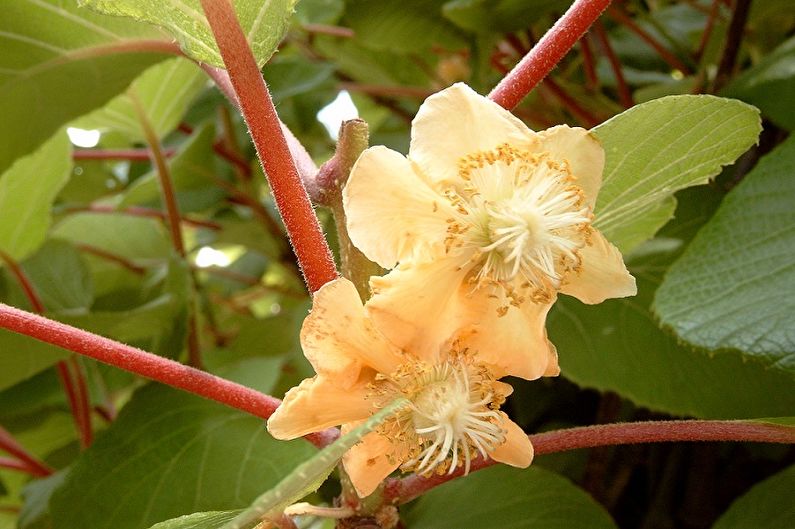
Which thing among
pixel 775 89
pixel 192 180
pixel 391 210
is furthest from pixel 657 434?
pixel 192 180

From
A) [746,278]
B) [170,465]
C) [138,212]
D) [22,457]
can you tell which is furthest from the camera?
[138,212]

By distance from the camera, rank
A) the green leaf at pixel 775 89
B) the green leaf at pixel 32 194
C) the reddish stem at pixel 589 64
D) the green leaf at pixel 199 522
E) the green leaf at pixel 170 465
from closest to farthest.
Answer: the green leaf at pixel 199 522 < the green leaf at pixel 170 465 < the green leaf at pixel 775 89 < the green leaf at pixel 32 194 < the reddish stem at pixel 589 64

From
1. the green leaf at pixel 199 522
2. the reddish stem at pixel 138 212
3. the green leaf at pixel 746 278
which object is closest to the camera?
the green leaf at pixel 199 522

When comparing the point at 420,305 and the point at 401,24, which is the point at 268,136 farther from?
the point at 401,24

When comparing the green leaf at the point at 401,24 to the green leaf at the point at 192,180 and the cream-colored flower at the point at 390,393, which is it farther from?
the cream-colored flower at the point at 390,393

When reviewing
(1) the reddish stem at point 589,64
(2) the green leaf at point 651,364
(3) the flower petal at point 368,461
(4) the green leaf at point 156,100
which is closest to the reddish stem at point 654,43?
(1) the reddish stem at point 589,64

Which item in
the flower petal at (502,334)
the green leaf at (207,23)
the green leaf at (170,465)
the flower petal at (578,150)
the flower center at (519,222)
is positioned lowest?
the green leaf at (170,465)

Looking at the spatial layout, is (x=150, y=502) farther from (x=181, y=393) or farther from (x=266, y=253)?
(x=266, y=253)
